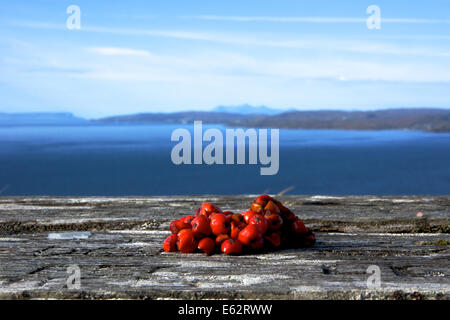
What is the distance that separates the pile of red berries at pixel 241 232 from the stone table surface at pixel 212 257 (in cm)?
7

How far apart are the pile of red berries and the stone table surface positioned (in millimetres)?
72

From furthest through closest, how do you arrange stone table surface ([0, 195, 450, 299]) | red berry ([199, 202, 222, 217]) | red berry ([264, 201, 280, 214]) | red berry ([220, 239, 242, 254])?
red berry ([199, 202, 222, 217])
red berry ([264, 201, 280, 214])
red berry ([220, 239, 242, 254])
stone table surface ([0, 195, 450, 299])

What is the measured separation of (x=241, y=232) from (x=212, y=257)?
0.21m

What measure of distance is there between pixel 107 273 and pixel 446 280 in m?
1.53

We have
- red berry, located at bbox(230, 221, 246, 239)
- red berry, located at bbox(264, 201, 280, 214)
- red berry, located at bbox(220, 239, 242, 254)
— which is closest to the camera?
red berry, located at bbox(220, 239, 242, 254)

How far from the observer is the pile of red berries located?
2863 millimetres

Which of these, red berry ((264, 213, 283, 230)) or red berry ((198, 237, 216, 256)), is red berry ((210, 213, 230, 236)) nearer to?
red berry ((198, 237, 216, 256))

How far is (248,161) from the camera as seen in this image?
164 metres

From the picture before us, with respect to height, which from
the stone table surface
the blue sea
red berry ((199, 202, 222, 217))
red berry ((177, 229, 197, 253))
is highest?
red berry ((199, 202, 222, 217))
